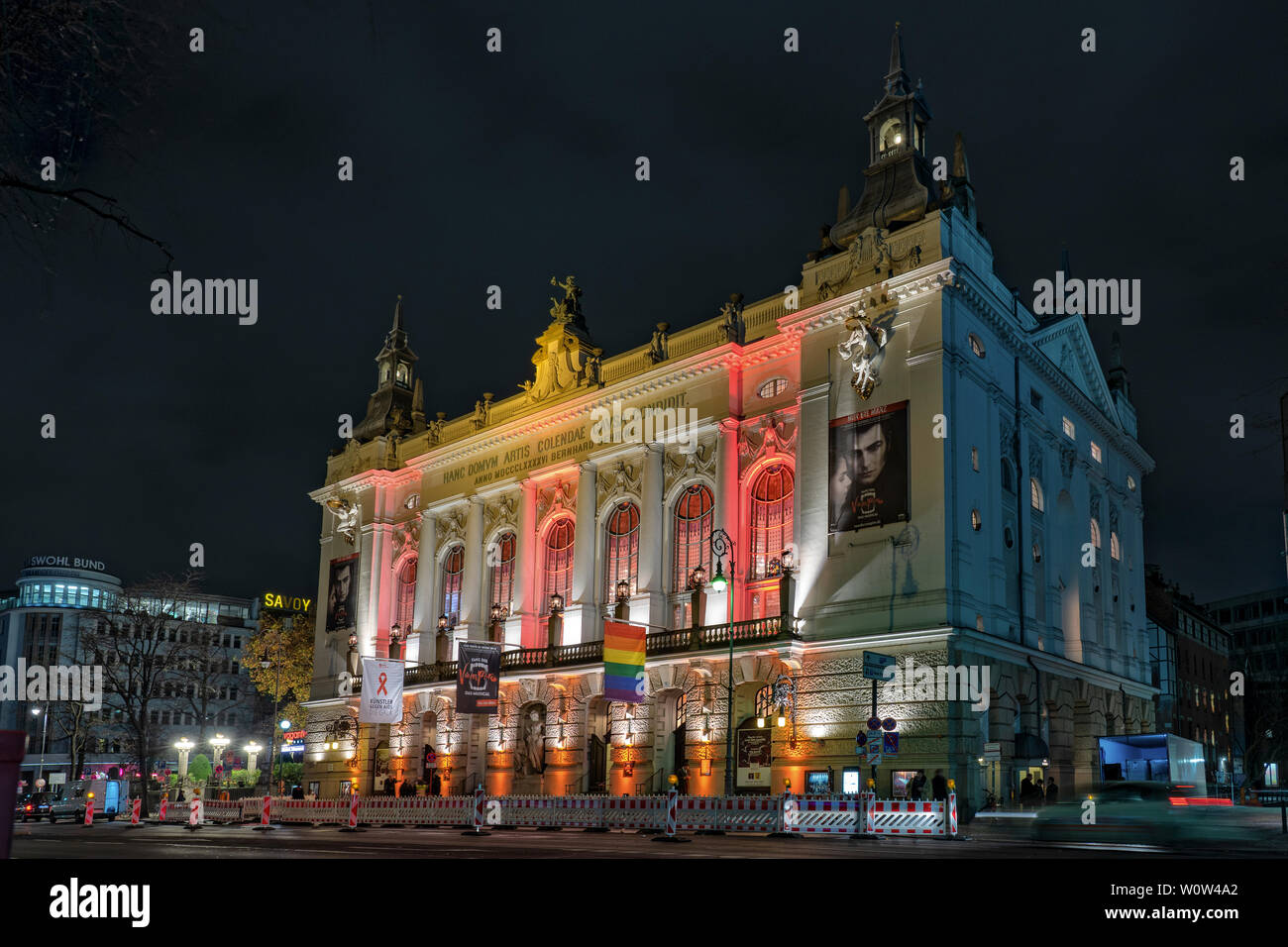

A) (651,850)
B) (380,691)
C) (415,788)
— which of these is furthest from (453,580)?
(651,850)

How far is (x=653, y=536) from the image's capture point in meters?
48.4

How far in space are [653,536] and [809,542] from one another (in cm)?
845

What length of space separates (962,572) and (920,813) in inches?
434

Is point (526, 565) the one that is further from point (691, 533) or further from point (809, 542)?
point (809, 542)

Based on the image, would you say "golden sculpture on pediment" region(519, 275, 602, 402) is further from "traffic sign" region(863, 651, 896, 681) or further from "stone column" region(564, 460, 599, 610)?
"traffic sign" region(863, 651, 896, 681)

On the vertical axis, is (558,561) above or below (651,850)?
above

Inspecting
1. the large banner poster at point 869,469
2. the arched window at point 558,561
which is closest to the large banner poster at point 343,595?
the arched window at point 558,561

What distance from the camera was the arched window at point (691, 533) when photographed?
47.3 m

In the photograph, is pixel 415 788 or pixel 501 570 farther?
pixel 501 570

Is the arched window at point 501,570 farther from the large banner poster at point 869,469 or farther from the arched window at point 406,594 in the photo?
the large banner poster at point 869,469

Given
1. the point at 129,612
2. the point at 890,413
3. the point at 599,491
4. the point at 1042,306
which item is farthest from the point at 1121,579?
the point at 129,612

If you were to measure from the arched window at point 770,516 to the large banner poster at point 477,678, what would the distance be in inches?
430

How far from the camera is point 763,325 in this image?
4731 centimetres
